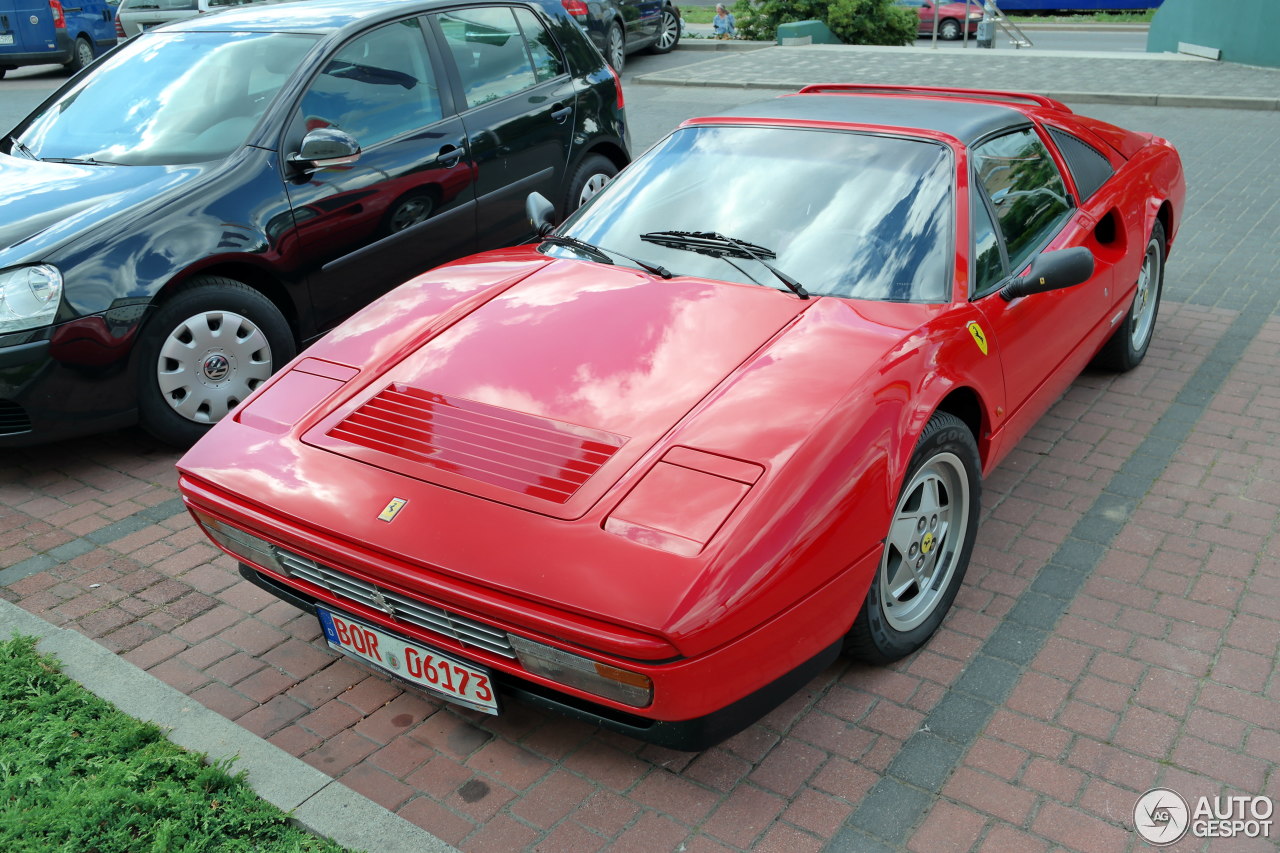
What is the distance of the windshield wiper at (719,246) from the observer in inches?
130

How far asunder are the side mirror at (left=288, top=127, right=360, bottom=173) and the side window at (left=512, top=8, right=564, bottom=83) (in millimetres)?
1706

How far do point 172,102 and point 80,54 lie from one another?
1470 centimetres

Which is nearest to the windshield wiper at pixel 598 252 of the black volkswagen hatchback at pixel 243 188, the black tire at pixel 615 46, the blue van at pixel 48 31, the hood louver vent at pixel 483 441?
the hood louver vent at pixel 483 441

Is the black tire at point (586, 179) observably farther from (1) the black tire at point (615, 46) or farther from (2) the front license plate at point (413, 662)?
(1) the black tire at point (615, 46)

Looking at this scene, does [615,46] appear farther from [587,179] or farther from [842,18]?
[587,179]

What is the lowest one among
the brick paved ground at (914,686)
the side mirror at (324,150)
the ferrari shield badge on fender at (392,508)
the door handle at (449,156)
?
the brick paved ground at (914,686)

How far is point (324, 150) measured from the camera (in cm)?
471

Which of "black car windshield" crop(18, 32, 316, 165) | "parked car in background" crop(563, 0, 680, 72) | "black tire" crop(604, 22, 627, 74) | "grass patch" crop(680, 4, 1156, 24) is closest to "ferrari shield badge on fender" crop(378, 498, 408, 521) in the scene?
"black car windshield" crop(18, 32, 316, 165)

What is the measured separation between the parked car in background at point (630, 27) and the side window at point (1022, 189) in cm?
1168

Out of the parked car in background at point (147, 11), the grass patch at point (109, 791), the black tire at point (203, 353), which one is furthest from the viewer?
the parked car in background at point (147, 11)

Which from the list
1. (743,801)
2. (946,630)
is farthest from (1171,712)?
(743,801)

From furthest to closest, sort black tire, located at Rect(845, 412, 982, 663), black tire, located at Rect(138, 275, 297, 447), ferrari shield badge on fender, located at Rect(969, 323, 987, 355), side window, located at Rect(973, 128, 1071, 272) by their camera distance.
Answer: black tire, located at Rect(138, 275, 297, 447)
side window, located at Rect(973, 128, 1071, 272)
ferrari shield badge on fender, located at Rect(969, 323, 987, 355)
black tire, located at Rect(845, 412, 982, 663)

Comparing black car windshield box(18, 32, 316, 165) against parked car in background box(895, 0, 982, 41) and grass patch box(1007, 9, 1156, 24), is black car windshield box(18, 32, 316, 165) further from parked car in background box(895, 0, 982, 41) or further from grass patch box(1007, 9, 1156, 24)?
grass patch box(1007, 9, 1156, 24)

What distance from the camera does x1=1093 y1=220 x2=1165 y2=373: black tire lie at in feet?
16.3
